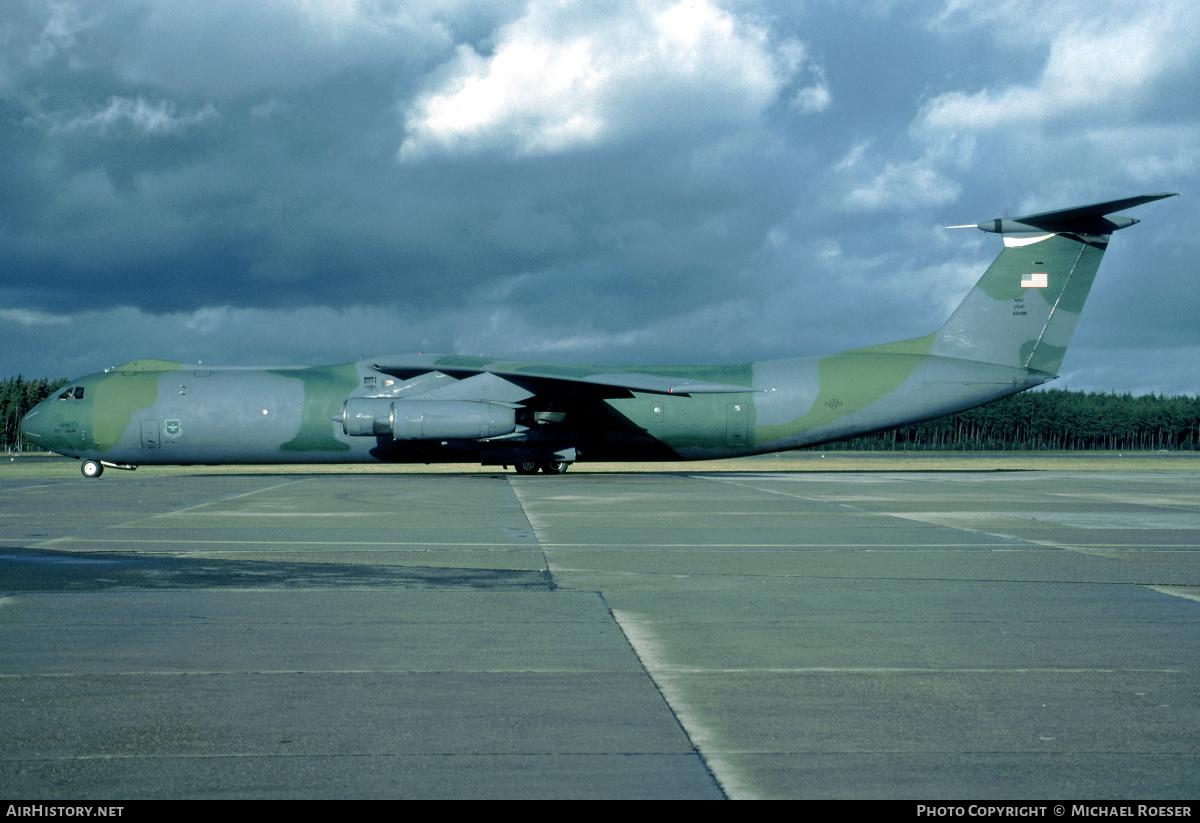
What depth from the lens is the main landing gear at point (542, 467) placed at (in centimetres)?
2984

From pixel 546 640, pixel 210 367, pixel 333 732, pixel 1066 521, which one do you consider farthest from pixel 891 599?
pixel 210 367

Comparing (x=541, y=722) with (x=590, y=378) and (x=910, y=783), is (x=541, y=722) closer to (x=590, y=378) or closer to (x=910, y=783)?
(x=910, y=783)

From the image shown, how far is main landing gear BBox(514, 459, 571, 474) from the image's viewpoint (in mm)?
29844

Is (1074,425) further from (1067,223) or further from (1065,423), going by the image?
(1067,223)

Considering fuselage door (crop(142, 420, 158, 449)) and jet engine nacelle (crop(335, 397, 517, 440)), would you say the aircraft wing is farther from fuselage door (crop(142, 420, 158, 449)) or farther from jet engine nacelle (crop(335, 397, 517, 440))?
fuselage door (crop(142, 420, 158, 449))

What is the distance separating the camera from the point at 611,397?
2950 cm

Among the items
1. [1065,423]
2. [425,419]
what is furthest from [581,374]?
[1065,423]

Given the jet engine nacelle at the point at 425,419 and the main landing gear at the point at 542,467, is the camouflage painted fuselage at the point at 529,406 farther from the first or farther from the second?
the jet engine nacelle at the point at 425,419

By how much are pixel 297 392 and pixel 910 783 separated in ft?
89.3

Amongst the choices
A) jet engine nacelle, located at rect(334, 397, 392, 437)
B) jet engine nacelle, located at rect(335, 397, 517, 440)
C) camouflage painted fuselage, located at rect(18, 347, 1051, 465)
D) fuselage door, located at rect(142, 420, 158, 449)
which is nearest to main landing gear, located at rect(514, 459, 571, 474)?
camouflage painted fuselage, located at rect(18, 347, 1051, 465)

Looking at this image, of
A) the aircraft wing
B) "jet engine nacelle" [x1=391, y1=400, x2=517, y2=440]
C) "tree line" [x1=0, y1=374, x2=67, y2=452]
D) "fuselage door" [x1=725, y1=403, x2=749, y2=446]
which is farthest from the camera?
"tree line" [x1=0, y1=374, x2=67, y2=452]

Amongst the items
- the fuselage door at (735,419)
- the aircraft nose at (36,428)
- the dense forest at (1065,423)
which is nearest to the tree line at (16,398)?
the dense forest at (1065,423)

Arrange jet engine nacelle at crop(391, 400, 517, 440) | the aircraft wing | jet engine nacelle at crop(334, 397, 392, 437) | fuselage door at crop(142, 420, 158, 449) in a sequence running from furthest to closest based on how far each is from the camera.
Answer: fuselage door at crop(142, 420, 158, 449), jet engine nacelle at crop(334, 397, 392, 437), the aircraft wing, jet engine nacelle at crop(391, 400, 517, 440)

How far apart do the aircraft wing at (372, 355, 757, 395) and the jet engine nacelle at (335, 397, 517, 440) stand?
1221 millimetres
